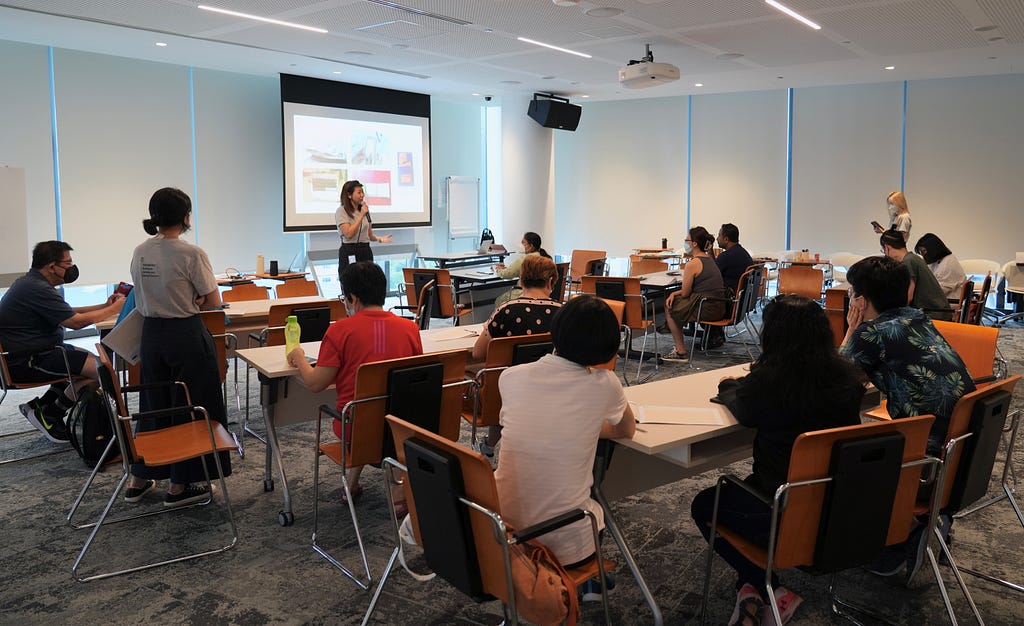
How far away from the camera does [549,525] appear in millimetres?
2080

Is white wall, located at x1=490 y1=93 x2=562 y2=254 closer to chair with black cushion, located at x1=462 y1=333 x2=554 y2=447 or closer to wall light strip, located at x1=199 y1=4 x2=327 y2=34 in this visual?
wall light strip, located at x1=199 y1=4 x2=327 y2=34

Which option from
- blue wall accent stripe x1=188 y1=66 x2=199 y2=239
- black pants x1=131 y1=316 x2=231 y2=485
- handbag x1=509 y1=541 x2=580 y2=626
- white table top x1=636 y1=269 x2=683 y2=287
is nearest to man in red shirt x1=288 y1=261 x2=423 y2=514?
black pants x1=131 y1=316 x2=231 y2=485

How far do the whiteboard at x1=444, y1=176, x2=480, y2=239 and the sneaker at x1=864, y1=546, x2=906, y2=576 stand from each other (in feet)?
33.4

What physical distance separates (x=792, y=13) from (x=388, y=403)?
5424 millimetres

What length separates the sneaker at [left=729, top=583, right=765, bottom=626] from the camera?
2627 millimetres

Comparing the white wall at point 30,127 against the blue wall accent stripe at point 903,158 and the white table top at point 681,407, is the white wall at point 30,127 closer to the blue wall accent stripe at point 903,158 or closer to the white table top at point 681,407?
the white table top at point 681,407

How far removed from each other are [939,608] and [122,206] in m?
8.72

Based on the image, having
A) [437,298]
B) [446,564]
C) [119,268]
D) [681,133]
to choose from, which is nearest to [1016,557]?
[446,564]

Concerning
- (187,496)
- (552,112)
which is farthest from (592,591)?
(552,112)

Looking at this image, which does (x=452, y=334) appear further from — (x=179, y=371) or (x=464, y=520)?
(x=464, y=520)

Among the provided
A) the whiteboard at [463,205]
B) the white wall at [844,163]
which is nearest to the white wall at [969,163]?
the white wall at [844,163]

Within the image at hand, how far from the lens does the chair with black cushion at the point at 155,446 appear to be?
123 inches

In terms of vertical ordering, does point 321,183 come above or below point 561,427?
above

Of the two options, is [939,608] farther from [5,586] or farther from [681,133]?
[681,133]
